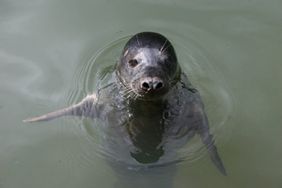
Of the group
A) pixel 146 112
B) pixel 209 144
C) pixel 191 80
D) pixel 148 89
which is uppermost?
pixel 148 89

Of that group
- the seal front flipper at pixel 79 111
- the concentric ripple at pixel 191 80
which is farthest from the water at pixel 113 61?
the seal front flipper at pixel 79 111

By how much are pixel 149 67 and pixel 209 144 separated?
3.37 feet

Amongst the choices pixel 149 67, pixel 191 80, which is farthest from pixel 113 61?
pixel 149 67

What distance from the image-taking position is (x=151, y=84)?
4.78m

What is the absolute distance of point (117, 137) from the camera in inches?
219

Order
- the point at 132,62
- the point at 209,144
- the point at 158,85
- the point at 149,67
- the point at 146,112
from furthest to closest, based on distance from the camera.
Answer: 1. the point at 209,144
2. the point at 146,112
3. the point at 132,62
4. the point at 149,67
5. the point at 158,85

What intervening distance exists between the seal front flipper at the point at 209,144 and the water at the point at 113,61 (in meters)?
0.19

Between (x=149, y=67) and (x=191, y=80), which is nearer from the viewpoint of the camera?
(x=149, y=67)

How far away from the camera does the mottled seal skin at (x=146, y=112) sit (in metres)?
5.27

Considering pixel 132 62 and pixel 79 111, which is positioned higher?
pixel 132 62

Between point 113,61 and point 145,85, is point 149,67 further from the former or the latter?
point 113,61

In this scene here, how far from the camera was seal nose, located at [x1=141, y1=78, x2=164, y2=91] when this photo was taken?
188 inches

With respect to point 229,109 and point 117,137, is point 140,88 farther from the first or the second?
point 229,109

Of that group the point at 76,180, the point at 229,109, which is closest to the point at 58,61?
the point at 76,180
